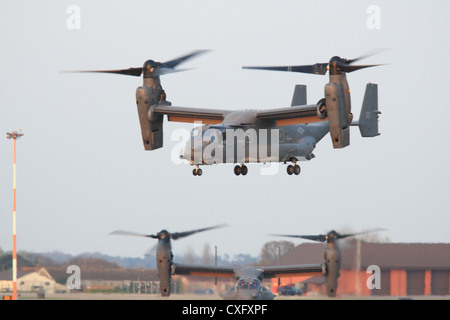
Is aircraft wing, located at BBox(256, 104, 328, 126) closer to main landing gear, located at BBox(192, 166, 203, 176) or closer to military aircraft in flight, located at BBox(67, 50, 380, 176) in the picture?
military aircraft in flight, located at BBox(67, 50, 380, 176)

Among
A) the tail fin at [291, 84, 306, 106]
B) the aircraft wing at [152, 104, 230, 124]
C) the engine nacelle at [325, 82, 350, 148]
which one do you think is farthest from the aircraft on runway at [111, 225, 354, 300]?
the tail fin at [291, 84, 306, 106]

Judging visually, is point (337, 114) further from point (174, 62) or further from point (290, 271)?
point (290, 271)

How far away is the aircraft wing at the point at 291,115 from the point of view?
5191cm

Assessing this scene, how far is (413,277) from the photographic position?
7006 cm

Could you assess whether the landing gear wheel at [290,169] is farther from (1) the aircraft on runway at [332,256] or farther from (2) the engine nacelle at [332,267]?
(2) the engine nacelle at [332,267]

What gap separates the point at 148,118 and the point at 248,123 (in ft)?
21.7

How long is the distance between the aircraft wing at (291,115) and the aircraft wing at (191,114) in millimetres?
2431

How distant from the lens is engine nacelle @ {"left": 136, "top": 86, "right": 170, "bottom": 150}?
5056 centimetres

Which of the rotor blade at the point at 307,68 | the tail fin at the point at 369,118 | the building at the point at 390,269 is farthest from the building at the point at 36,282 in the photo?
the tail fin at the point at 369,118
